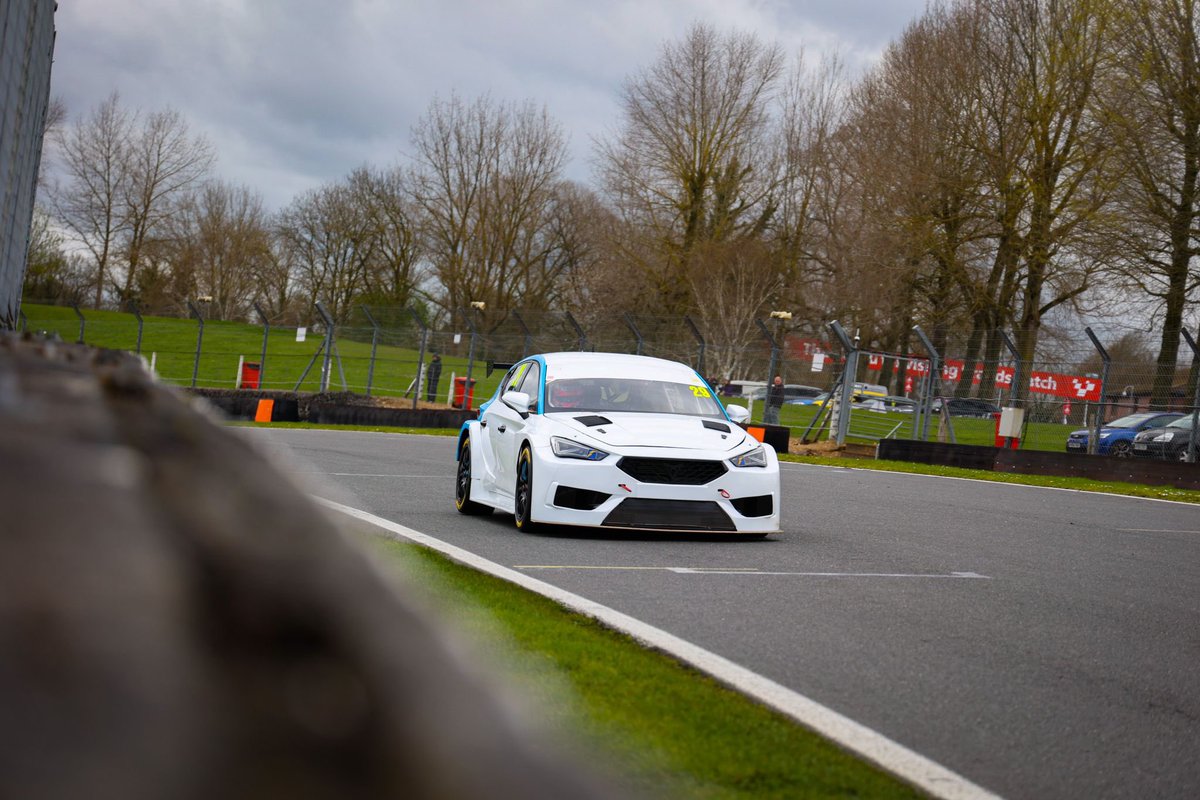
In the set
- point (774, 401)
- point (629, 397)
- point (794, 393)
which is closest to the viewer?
point (629, 397)

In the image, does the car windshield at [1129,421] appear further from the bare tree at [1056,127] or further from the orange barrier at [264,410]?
the orange barrier at [264,410]

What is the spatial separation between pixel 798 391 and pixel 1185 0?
13.9 m

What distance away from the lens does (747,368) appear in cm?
3819

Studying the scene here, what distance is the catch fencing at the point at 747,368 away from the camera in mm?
27359

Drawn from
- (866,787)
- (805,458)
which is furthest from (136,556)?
(805,458)

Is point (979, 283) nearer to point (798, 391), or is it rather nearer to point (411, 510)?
point (798, 391)

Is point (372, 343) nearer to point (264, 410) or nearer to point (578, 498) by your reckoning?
point (264, 410)

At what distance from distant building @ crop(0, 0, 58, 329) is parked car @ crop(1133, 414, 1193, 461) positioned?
2012 cm

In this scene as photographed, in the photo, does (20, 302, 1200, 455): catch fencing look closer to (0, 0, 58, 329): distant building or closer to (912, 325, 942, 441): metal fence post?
(912, 325, 942, 441): metal fence post

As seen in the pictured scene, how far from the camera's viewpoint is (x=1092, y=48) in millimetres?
34281

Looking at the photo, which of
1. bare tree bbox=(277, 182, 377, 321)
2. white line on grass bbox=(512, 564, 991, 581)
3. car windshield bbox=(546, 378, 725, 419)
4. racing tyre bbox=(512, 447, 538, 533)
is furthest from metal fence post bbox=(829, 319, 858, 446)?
bare tree bbox=(277, 182, 377, 321)

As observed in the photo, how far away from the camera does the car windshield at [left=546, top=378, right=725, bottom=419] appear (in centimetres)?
1121

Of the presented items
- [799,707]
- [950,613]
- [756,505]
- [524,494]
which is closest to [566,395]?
[524,494]

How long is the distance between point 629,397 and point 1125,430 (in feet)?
57.7
